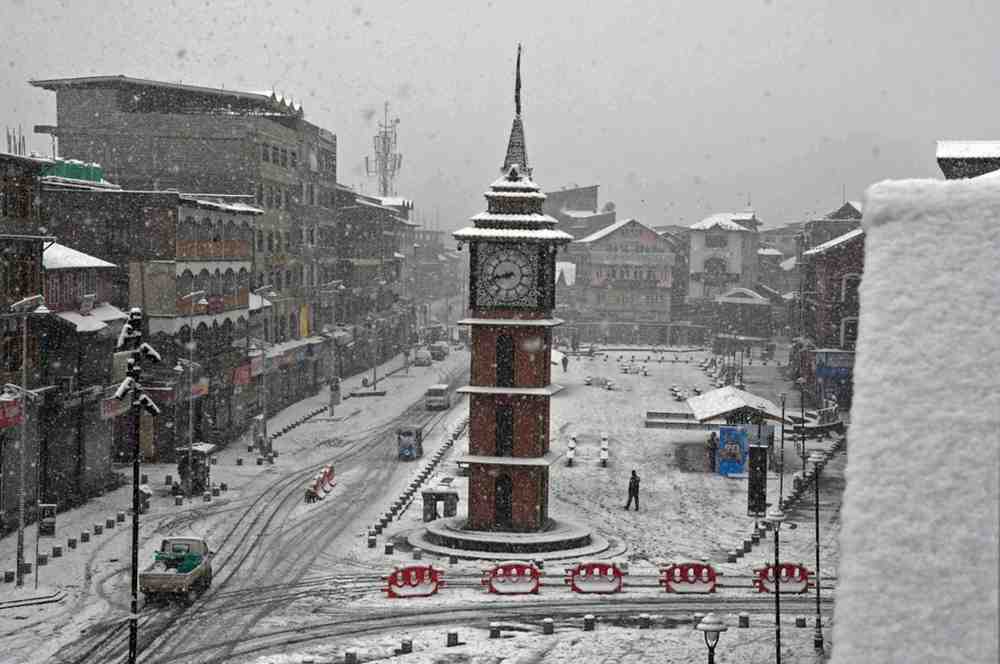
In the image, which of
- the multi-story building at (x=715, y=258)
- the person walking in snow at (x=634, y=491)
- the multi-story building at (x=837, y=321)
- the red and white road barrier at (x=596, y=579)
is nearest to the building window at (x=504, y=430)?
the red and white road barrier at (x=596, y=579)

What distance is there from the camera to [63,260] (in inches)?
1763

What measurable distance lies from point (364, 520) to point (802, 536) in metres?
13.8

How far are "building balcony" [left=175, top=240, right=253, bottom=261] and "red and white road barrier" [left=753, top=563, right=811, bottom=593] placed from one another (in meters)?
29.3

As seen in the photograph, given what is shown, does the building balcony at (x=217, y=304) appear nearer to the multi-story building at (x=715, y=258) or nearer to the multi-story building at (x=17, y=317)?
the multi-story building at (x=17, y=317)

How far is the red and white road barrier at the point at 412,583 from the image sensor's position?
109ft

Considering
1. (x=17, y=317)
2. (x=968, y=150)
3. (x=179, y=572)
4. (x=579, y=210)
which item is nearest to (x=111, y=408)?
(x=17, y=317)

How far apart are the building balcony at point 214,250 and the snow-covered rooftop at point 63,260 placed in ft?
22.3

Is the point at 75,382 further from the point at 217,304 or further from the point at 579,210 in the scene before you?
the point at 579,210

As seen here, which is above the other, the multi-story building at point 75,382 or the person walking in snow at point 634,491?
the multi-story building at point 75,382

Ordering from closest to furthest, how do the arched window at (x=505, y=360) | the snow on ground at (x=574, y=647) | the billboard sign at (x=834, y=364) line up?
the snow on ground at (x=574, y=647) → the arched window at (x=505, y=360) → the billboard sign at (x=834, y=364)

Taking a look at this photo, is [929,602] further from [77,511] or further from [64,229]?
[64,229]

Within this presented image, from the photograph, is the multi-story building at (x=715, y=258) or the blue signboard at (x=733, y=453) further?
the multi-story building at (x=715, y=258)

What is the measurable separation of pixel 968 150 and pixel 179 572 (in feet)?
93.5

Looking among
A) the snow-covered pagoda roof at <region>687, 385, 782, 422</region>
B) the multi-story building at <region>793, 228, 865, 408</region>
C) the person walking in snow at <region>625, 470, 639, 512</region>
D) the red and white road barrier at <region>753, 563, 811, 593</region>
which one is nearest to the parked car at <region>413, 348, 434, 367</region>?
the multi-story building at <region>793, 228, 865, 408</region>
